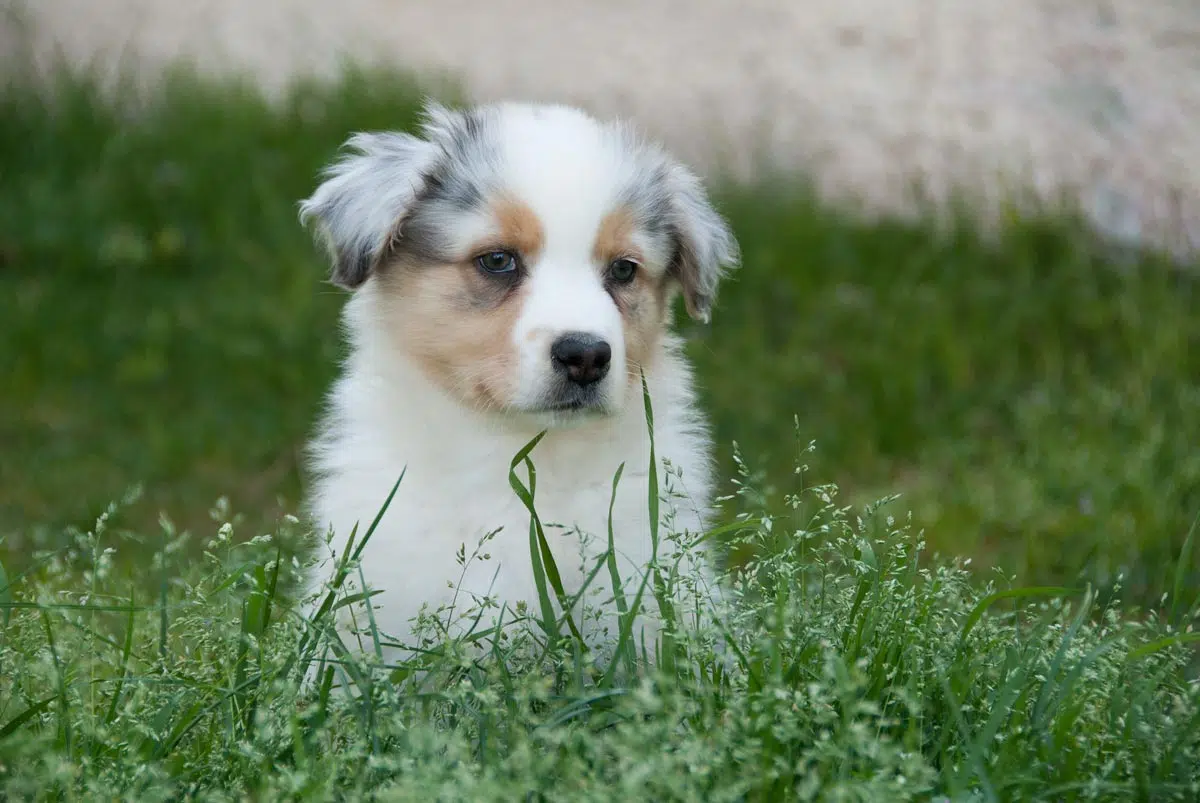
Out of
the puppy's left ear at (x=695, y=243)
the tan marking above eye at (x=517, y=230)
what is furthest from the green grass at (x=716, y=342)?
the tan marking above eye at (x=517, y=230)

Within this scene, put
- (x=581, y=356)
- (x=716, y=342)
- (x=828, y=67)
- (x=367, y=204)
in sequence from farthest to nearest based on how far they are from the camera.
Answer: (x=828, y=67) → (x=716, y=342) → (x=367, y=204) → (x=581, y=356)

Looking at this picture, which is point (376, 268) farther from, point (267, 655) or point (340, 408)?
point (267, 655)

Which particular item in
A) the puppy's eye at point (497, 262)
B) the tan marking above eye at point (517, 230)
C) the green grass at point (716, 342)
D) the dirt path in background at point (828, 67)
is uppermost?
the dirt path in background at point (828, 67)

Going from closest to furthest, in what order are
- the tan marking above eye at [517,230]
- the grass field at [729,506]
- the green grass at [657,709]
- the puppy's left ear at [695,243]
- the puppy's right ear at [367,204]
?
the green grass at [657,709], the grass field at [729,506], the tan marking above eye at [517,230], the puppy's right ear at [367,204], the puppy's left ear at [695,243]

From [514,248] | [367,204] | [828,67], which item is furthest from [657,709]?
[828,67]

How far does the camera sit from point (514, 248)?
3.14m

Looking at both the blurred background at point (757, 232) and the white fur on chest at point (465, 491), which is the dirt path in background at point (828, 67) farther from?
the white fur on chest at point (465, 491)

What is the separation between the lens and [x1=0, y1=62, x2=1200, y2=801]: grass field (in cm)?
230

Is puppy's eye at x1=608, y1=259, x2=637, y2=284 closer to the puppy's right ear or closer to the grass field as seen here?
the puppy's right ear

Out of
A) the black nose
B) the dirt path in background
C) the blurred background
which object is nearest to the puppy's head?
the black nose

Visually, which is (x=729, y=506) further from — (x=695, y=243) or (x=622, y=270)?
(x=622, y=270)

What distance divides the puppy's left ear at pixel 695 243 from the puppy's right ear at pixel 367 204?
616 mm

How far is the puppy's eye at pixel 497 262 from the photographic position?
10.4 feet

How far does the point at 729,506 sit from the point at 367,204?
8.57ft
